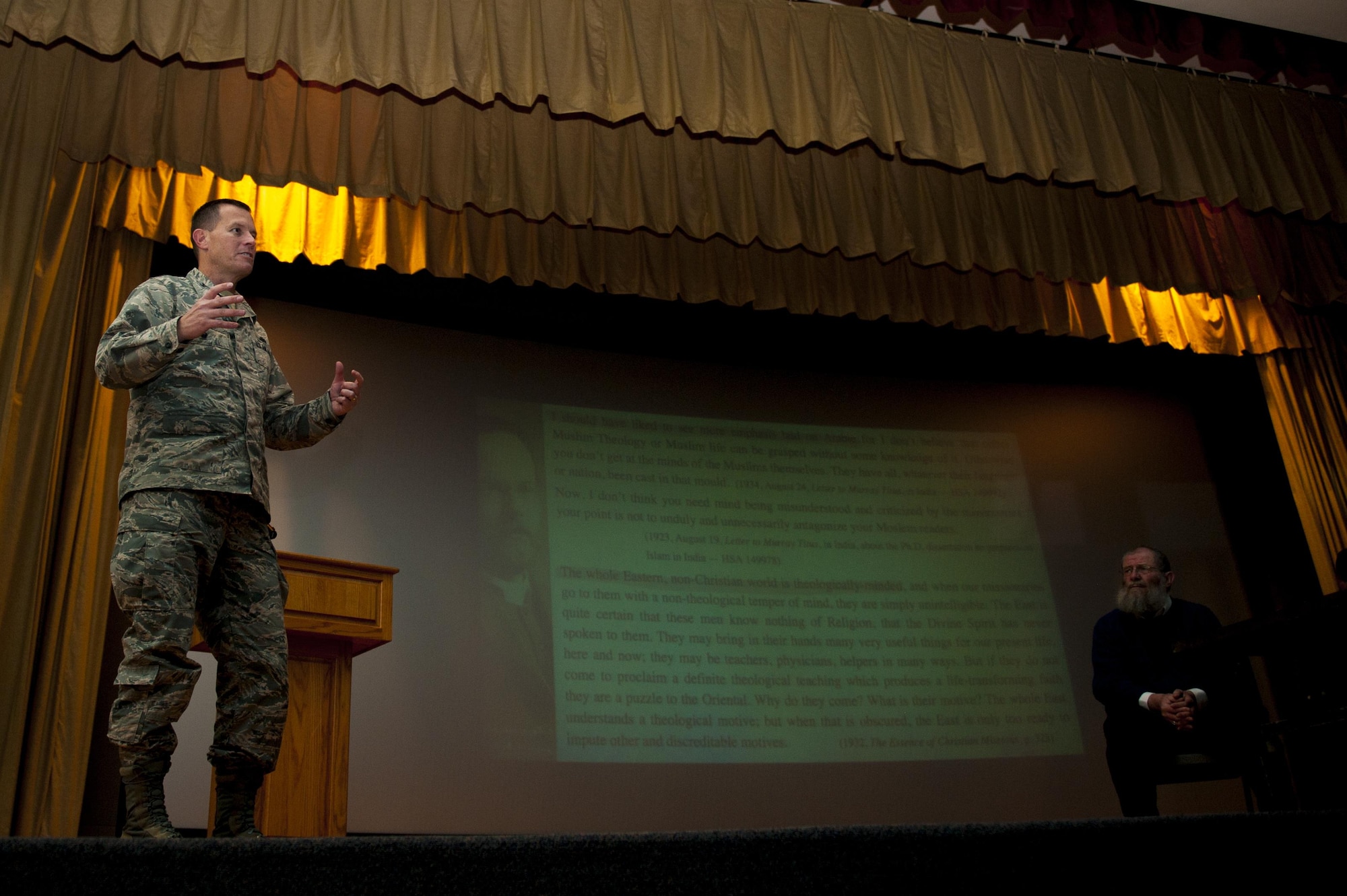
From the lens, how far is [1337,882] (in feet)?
5.09

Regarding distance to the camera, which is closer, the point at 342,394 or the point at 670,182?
the point at 342,394

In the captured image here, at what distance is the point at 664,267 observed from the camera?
15.0 ft

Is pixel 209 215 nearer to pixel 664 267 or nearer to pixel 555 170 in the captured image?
pixel 555 170

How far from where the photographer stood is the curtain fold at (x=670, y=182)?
3260mm

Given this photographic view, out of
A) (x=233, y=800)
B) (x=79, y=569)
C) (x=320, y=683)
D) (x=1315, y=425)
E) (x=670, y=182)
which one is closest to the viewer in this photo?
(x=233, y=800)

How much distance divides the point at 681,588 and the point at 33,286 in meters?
2.89

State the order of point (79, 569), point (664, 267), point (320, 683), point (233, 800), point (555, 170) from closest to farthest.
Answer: point (233, 800) < point (320, 683) < point (79, 569) < point (555, 170) < point (664, 267)

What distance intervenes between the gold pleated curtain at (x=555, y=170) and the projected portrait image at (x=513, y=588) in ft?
2.93

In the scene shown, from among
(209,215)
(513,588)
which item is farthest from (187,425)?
(513,588)

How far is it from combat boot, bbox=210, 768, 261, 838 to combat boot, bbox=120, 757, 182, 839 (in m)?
0.13

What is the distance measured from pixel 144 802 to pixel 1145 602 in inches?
130

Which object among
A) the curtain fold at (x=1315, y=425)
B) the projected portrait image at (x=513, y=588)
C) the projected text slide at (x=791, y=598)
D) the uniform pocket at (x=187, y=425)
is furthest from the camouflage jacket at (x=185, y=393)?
the curtain fold at (x=1315, y=425)

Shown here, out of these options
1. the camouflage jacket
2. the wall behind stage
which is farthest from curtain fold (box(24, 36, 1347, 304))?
the wall behind stage

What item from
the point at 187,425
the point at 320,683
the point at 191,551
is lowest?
the point at 320,683
